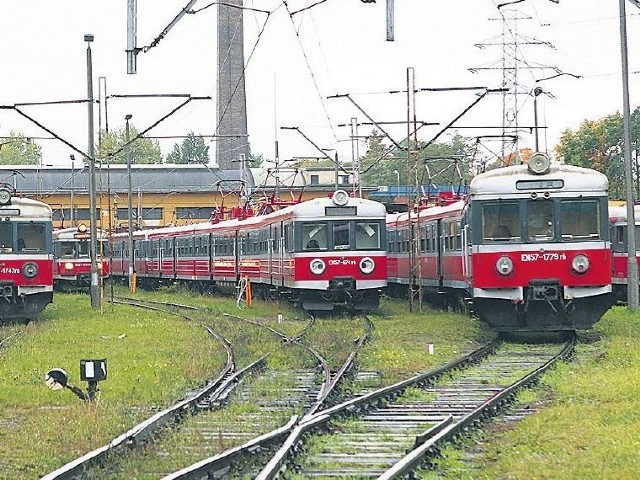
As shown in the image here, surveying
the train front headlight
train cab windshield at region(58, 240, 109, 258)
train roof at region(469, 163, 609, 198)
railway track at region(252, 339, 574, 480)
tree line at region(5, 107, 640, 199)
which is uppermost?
tree line at region(5, 107, 640, 199)

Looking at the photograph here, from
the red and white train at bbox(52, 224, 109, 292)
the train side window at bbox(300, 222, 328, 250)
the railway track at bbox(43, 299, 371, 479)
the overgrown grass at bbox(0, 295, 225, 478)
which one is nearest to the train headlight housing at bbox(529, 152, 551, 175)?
the railway track at bbox(43, 299, 371, 479)

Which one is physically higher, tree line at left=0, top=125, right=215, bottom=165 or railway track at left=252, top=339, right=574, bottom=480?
tree line at left=0, top=125, right=215, bottom=165

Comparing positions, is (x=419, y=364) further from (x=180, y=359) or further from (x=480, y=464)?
(x=480, y=464)

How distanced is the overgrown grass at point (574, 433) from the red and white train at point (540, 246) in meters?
3.52

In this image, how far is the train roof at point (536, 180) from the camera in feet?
66.8

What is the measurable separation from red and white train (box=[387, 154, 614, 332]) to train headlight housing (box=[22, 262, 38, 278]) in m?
10.6

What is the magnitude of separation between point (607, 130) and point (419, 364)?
52555mm

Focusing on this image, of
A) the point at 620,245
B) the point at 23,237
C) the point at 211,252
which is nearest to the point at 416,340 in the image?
the point at 23,237

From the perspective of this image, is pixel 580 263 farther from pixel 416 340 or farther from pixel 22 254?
pixel 22 254

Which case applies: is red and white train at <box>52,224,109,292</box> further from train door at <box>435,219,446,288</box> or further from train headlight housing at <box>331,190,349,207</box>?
train door at <box>435,219,446,288</box>

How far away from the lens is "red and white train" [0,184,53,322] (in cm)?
2695

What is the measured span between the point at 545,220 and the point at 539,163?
3.03 feet

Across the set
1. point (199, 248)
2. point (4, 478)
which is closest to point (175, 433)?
point (4, 478)

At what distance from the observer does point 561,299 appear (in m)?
20.3
